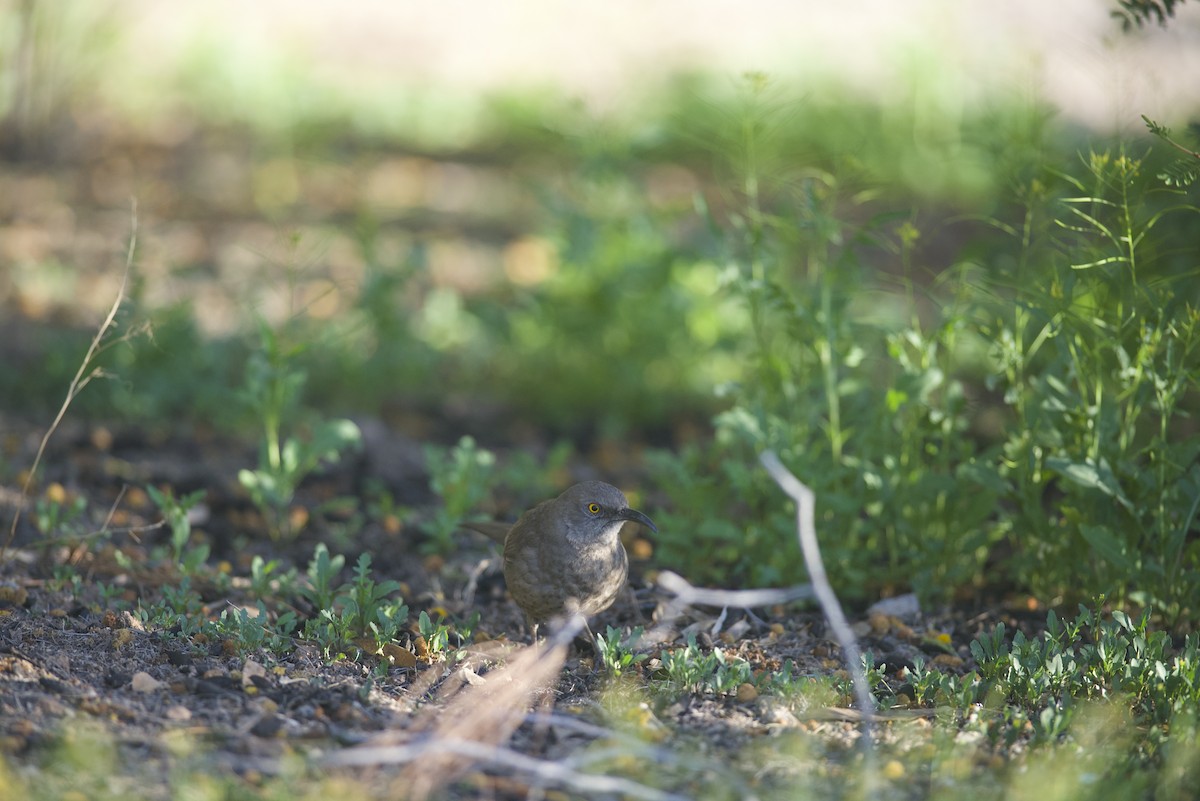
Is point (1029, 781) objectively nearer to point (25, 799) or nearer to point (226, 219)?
point (25, 799)

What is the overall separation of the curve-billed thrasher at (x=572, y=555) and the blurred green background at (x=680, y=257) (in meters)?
0.53

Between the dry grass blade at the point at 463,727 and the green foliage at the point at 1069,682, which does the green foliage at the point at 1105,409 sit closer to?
the green foliage at the point at 1069,682

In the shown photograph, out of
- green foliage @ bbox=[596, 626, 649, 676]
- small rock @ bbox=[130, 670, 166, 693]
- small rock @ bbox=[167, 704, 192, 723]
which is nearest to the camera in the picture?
small rock @ bbox=[167, 704, 192, 723]

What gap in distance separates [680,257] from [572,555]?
103 inches

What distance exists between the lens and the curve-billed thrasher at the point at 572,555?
4.27 meters

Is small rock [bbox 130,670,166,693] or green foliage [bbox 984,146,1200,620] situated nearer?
small rock [bbox 130,670,166,693]

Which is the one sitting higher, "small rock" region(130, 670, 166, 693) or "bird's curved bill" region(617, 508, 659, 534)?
"bird's curved bill" region(617, 508, 659, 534)

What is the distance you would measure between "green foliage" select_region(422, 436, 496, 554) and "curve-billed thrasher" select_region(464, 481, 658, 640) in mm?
623

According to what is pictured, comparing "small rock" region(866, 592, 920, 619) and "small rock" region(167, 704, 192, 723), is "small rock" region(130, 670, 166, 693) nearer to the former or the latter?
"small rock" region(167, 704, 192, 723)

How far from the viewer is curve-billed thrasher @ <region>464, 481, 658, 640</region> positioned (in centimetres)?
427

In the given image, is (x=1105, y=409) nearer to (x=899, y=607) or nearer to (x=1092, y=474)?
(x=1092, y=474)

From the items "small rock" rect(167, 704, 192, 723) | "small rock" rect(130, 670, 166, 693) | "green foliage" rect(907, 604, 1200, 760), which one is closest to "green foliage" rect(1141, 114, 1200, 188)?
"green foliage" rect(907, 604, 1200, 760)

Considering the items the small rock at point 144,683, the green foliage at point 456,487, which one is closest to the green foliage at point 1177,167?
the green foliage at point 456,487

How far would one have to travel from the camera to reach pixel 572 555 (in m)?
4.27
